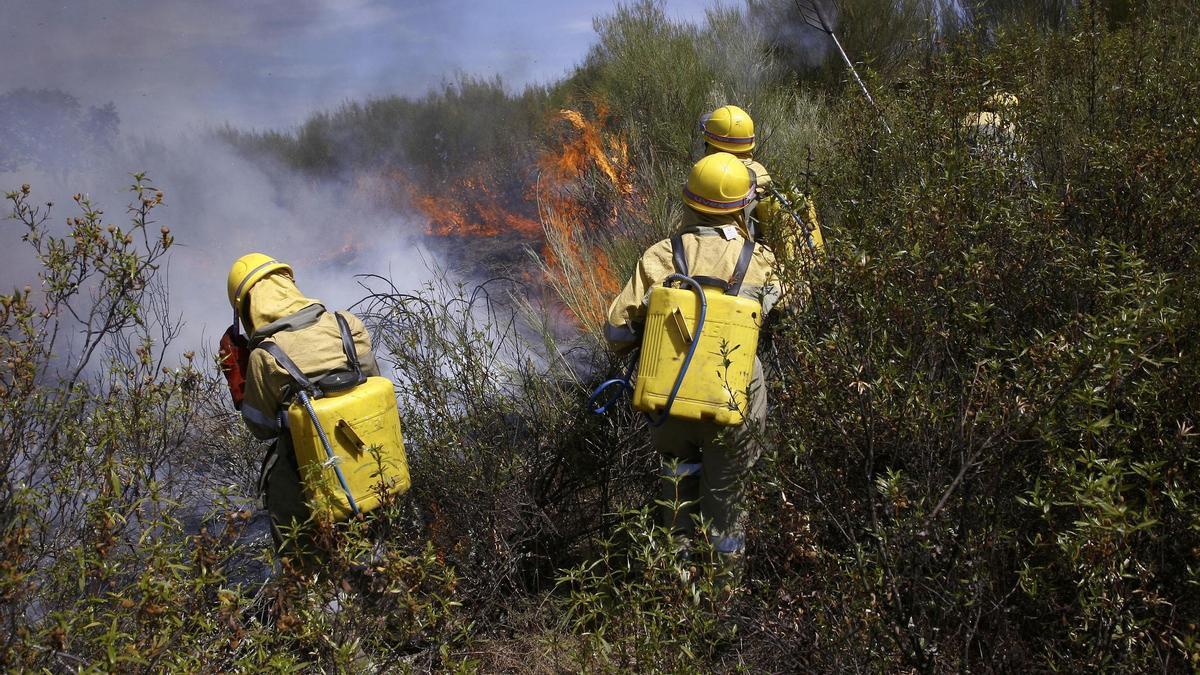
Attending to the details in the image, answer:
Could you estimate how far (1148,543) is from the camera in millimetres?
2004

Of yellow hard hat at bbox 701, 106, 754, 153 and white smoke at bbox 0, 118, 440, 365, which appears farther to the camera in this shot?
white smoke at bbox 0, 118, 440, 365

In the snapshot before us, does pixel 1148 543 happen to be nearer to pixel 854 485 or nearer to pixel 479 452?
pixel 854 485

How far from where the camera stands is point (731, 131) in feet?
15.0

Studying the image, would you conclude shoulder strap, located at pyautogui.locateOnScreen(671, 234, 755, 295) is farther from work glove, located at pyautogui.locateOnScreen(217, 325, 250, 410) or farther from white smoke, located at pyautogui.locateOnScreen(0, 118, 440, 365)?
white smoke, located at pyautogui.locateOnScreen(0, 118, 440, 365)

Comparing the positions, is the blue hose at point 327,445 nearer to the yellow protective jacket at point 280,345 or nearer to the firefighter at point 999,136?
the yellow protective jacket at point 280,345

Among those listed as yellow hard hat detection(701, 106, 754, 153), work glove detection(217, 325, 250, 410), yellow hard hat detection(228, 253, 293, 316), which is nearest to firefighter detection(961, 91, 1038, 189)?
yellow hard hat detection(701, 106, 754, 153)

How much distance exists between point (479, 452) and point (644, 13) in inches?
264

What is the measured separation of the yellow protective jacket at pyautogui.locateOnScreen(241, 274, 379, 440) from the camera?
10.4 feet

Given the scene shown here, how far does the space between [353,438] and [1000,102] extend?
3.12 m

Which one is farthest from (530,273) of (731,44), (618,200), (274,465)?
(274,465)

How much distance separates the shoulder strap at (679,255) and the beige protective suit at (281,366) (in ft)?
4.29

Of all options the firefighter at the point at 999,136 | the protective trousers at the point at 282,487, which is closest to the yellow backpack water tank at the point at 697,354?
the firefighter at the point at 999,136

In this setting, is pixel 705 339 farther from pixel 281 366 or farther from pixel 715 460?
pixel 281 366

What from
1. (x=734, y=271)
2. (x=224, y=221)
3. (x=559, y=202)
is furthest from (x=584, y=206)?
(x=224, y=221)
